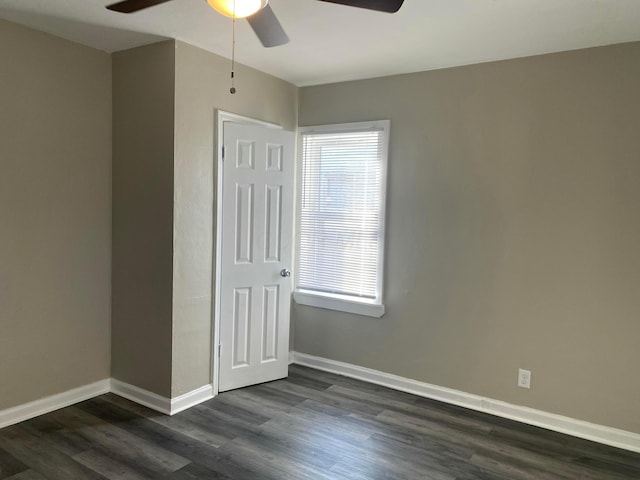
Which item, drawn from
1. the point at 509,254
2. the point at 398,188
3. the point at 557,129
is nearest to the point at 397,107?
the point at 398,188

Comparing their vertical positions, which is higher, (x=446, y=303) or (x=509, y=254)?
(x=509, y=254)

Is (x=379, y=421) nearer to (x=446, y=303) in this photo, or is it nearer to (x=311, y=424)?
(x=311, y=424)

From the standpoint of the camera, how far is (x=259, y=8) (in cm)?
175

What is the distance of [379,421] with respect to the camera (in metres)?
Answer: 3.20

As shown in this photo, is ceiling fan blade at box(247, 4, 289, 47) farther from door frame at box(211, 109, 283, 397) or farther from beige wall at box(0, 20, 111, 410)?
beige wall at box(0, 20, 111, 410)

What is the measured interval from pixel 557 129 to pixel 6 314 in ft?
12.5

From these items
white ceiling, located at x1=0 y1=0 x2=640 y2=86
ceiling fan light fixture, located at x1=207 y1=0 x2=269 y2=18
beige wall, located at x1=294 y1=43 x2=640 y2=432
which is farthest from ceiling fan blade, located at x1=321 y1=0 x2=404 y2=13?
beige wall, located at x1=294 y1=43 x2=640 y2=432

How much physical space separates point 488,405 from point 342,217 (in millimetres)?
1854

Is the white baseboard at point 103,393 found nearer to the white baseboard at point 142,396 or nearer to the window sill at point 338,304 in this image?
the white baseboard at point 142,396

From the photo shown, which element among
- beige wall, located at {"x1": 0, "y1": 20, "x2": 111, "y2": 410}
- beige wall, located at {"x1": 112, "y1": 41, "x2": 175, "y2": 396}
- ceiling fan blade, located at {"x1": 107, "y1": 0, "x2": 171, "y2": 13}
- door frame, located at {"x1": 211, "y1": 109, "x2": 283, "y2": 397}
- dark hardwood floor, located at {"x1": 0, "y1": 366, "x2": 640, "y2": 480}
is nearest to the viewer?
ceiling fan blade, located at {"x1": 107, "y1": 0, "x2": 171, "y2": 13}

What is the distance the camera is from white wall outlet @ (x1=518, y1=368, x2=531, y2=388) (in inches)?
127

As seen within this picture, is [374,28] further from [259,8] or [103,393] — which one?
[103,393]

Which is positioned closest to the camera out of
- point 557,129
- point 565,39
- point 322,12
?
point 322,12

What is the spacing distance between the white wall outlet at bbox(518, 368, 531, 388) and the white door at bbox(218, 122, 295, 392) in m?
1.85
